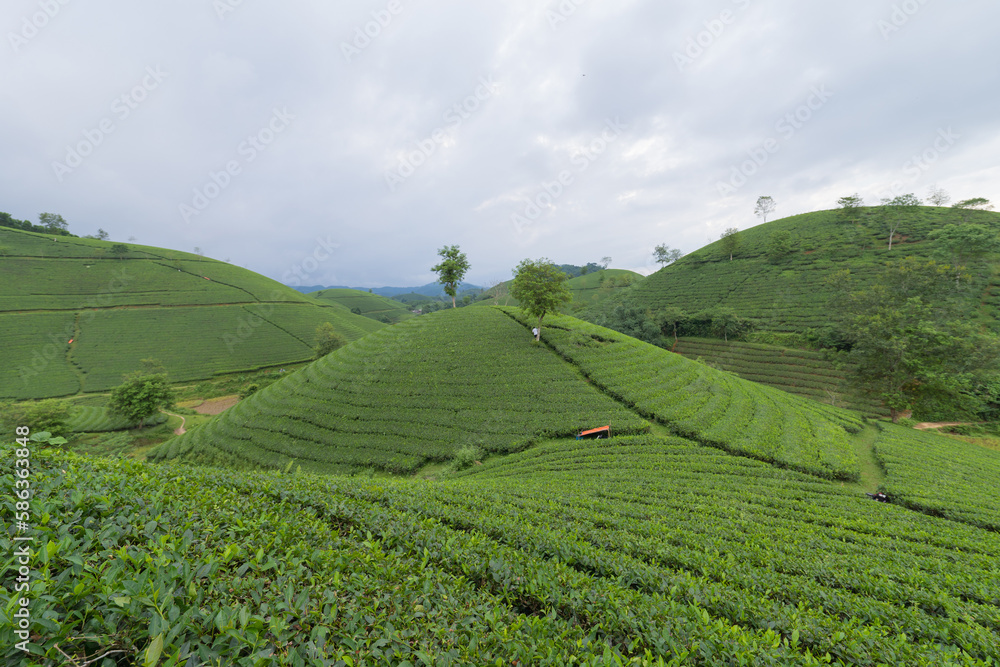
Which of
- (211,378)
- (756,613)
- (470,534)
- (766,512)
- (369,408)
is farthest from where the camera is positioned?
(211,378)

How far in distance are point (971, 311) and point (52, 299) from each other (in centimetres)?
13955

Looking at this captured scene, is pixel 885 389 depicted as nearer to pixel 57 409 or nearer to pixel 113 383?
pixel 57 409

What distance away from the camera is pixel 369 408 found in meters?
22.1

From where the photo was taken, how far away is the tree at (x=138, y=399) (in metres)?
32.1

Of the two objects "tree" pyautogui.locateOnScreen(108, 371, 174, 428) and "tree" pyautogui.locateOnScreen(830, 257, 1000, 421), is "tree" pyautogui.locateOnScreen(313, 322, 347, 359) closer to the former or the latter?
"tree" pyautogui.locateOnScreen(108, 371, 174, 428)

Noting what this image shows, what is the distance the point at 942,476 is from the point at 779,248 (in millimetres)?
60959

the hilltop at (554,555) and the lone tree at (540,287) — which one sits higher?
the lone tree at (540,287)

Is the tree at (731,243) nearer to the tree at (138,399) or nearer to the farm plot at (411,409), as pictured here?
the farm plot at (411,409)

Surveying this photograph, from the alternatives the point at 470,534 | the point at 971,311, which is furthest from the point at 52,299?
the point at 971,311

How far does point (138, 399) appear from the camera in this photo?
32.1 m

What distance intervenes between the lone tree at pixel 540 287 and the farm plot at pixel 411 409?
3681 mm

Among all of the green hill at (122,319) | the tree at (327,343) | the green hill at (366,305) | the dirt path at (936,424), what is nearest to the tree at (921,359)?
the dirt path at (936,424)

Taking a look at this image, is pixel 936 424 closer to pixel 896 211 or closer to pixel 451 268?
pixel 451 268

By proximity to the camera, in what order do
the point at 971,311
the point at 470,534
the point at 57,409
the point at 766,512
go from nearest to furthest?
the point at 470,534 → the point at 766,512 → the point at 57,409 → the point at 971,311
